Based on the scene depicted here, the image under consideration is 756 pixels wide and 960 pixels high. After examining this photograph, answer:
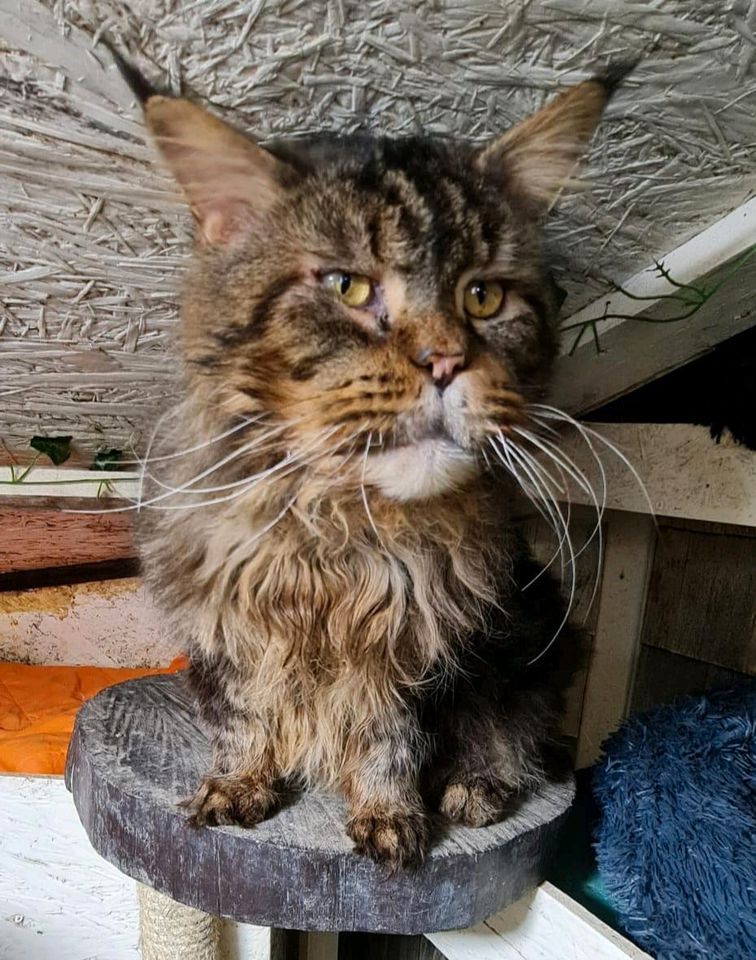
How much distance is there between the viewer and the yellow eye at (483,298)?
75 cm

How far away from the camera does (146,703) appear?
118 cm

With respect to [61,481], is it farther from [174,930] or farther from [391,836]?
[391,836]

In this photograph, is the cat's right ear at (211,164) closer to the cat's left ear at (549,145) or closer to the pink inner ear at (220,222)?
the pink inner ear at (220,222)

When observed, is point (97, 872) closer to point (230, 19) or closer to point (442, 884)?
point (442, 884)

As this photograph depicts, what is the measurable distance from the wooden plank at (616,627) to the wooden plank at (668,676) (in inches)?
0.9

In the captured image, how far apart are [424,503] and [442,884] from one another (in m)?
0.43

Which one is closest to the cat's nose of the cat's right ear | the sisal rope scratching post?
the cat's right ear

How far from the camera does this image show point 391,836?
816 mm

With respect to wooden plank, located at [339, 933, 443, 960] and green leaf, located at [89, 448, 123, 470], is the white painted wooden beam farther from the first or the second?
wooden plank, located at [339, 933, 443, 960]

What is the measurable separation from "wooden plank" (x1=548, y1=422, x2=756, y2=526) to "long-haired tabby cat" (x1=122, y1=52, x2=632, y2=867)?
1.39ft

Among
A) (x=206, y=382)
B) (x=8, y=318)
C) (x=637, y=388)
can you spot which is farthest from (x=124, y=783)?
(x=637, y=388)

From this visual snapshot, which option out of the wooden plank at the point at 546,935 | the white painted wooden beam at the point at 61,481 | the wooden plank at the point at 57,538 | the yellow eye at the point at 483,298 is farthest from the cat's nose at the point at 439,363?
the wooden plank at the point at 57,538

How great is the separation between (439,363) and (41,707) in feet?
4.82

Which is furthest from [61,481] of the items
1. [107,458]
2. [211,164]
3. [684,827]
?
[684,827]
